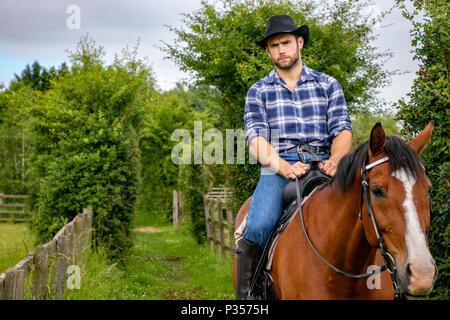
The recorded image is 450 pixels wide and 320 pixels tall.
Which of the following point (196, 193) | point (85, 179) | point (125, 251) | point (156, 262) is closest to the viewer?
point (85, 179)

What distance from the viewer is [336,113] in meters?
3.91

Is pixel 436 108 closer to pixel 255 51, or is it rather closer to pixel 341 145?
pixel 341 145

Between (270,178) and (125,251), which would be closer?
(270,178)

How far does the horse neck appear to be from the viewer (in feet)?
9.33

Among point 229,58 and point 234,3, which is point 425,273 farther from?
point 234,3

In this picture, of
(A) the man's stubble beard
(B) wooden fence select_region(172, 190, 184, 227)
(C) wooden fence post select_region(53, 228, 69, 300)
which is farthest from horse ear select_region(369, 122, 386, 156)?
(B) wooden fence select_region(172, 190, 184, 227)

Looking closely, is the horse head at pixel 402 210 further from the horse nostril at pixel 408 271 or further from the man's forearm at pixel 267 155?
the man's forearm at pixel 267 155

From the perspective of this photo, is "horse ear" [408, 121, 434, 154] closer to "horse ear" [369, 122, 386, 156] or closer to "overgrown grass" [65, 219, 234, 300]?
"horse ear" [369, 122, 386, 156]

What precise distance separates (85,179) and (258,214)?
5847 mm

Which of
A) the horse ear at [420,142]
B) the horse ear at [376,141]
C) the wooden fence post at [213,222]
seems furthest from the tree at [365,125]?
the wooden fence post at [213,222]

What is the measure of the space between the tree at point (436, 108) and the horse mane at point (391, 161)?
1439mm

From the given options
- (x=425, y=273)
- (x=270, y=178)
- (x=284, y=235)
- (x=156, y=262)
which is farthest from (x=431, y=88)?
(x=156, y=262)

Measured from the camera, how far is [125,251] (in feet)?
31.8

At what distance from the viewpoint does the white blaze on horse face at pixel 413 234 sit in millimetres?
2242
